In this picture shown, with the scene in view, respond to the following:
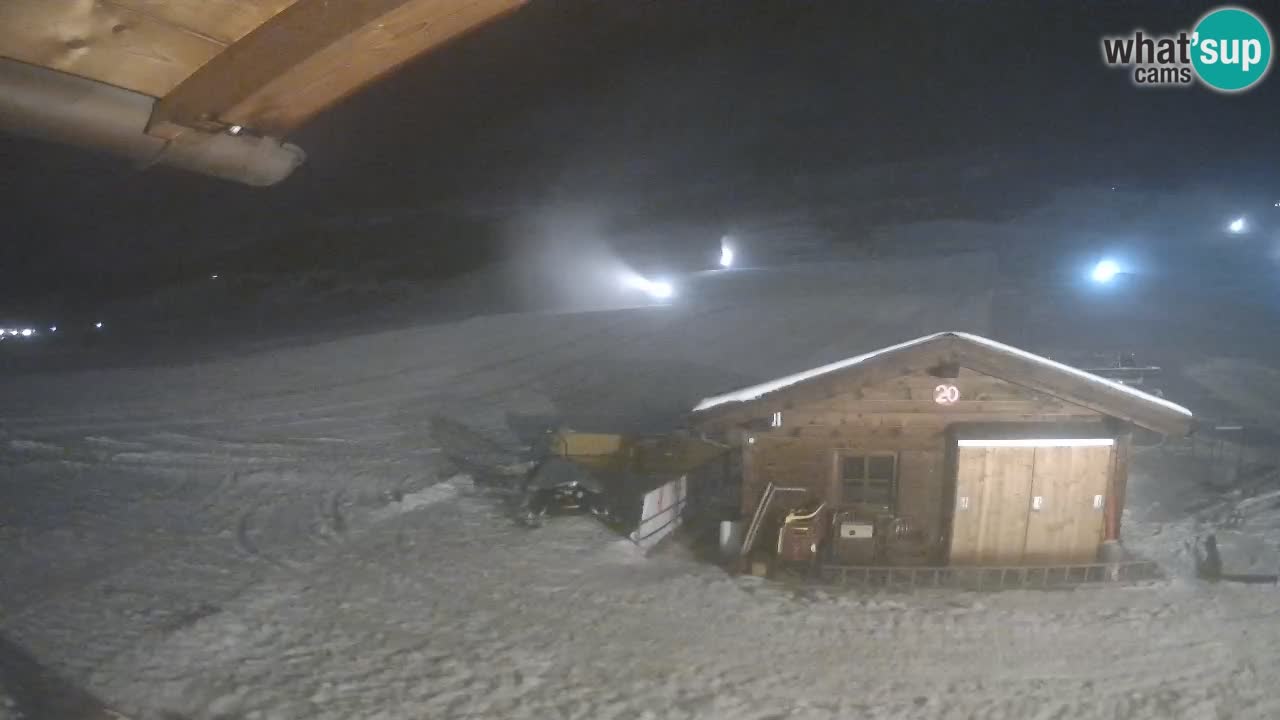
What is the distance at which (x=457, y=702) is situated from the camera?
7.90m

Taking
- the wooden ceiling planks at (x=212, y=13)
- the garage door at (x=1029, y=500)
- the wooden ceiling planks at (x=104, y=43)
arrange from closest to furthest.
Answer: the wooden ceiling planks at (x=104, y=43) → the wooden ceiling planks at (x=212, y=13) → the garage door at (x=1029, y=500)

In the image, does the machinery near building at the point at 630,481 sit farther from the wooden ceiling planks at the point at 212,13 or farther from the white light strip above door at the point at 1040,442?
the wooden ceiling planks at the point at 212,13

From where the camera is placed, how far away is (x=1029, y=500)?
1155 cm

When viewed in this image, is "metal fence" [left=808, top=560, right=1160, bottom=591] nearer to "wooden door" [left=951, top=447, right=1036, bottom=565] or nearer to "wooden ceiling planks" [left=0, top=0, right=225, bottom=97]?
"wooden door" [left=951, top=447, right=1036, bottom=565]

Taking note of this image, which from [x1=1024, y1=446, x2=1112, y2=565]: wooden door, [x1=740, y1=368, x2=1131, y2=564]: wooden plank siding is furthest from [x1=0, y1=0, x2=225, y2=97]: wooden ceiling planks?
[x1=1024, y1=446, x2=1112, y2=565]: wooden door

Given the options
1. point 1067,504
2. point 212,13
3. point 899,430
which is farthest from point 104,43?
point 1067,504

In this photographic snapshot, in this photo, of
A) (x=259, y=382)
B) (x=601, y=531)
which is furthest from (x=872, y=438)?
(x=259, y=382)

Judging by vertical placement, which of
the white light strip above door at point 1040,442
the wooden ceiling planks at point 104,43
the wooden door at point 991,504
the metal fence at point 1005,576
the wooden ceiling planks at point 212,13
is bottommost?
the metal fence at point 1005,576

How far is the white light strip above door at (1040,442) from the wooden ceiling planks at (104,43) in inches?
445

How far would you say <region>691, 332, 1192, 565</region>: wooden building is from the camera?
11266 millimetres

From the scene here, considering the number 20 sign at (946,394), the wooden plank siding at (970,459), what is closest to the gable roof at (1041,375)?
the wooden plank siding at (970,459)

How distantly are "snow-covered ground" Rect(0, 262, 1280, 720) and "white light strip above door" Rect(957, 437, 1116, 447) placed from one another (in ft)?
6.68

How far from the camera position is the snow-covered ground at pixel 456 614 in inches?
317

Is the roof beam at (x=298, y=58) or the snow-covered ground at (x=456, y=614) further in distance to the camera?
the snow-covered ground at (x=456, y=614)
